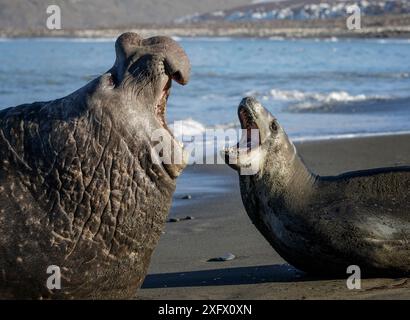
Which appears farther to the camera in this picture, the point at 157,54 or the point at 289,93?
the point at 289,93

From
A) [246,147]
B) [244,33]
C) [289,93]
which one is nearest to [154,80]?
[246,147]

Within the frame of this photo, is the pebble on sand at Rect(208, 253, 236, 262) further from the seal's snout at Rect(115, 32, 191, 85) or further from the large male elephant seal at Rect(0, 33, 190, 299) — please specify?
the seal's snout at Rect(115, 32, 191, 85)

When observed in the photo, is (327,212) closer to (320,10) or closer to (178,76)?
(178,76)

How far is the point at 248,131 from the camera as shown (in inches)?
313

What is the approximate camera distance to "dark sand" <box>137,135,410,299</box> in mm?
6527

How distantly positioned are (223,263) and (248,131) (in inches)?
42.9

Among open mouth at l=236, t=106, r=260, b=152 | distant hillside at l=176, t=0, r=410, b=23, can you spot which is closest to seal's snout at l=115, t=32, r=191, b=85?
open mouth at l=236, t=106, r=260, b=152

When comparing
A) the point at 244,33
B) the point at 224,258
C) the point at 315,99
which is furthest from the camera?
the point at 244,33

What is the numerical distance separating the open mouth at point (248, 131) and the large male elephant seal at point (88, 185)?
7.62ft

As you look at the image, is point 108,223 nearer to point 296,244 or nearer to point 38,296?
point 38,296

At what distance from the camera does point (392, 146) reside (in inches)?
576

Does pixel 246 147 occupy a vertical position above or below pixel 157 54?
below

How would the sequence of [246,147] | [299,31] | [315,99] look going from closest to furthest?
[246,147], [315,99], [299,31]
